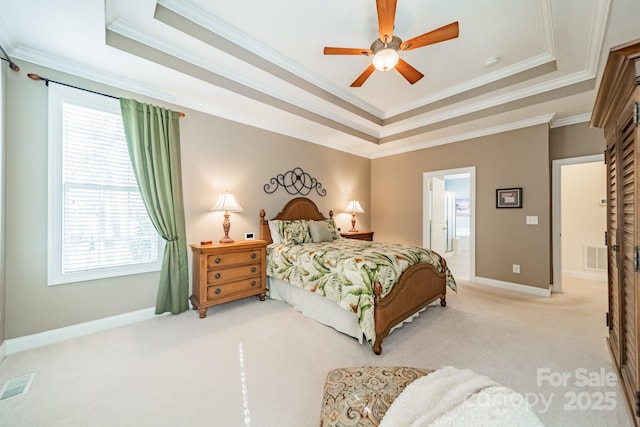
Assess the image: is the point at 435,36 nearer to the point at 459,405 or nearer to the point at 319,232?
the point at 459,405

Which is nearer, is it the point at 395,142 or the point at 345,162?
the point at 395,142

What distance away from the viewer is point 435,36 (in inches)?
79.6

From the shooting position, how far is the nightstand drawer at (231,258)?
289 cm

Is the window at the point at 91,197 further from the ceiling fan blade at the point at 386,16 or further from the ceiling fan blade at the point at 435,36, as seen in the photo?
the ceiling fan blade at the point at 435,36

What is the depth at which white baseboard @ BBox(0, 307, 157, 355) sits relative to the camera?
7.03ft

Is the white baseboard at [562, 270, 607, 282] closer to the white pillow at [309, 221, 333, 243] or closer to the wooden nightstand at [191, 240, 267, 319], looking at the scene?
the white pillow at [309, 221, 333, 243]

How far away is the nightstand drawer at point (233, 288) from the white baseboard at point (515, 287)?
3657 mm

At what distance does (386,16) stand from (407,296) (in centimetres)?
246

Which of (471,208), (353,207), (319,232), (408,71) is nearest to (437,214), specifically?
(471,208)

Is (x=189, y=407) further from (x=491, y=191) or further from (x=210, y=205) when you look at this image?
(x=491, y=191)

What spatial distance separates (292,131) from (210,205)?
188 cm

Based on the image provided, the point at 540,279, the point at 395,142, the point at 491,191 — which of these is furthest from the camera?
the point at 395,142

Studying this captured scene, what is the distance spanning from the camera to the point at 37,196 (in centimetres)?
227

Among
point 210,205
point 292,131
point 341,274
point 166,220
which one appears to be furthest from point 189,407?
point 292,131
